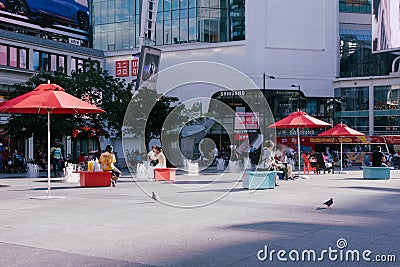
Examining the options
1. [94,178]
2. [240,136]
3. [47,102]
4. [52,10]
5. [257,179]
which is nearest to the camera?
[47,102]

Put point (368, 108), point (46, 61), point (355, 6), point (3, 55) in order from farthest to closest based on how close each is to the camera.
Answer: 1. point (355, 6)
2. point (368, 108)
3. point (46, 61)
4. point (3, 55)

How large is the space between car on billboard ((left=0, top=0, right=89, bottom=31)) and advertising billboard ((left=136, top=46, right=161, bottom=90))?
18.1 meters

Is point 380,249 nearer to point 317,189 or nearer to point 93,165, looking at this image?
point 317,189

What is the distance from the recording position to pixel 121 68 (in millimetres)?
68438

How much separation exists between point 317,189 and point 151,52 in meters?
25.4

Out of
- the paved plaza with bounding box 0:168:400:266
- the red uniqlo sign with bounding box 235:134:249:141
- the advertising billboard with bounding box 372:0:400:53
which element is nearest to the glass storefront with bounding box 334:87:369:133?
the advertising billboard with bounding box 372:0:400:53

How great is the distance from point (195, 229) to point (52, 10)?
51.7 meters

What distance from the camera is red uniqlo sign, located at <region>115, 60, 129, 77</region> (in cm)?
6819

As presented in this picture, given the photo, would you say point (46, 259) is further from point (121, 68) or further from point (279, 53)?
point (121, 68)

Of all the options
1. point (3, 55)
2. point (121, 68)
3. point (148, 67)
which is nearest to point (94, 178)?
point (148, 67)

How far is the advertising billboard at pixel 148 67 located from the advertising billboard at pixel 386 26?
2526 cm

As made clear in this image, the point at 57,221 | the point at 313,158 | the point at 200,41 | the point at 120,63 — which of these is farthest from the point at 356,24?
the point at 57,221

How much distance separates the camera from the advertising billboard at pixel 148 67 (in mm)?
39781

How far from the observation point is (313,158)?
108 feet
